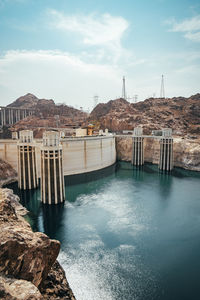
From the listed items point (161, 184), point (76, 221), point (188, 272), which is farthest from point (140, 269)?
point (161, 184)

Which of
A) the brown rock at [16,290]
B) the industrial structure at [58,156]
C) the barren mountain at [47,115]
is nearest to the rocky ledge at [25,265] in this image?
the brown rock at [16,290]

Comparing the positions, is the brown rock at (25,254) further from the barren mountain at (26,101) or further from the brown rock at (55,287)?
the barren mountain at (26,101)

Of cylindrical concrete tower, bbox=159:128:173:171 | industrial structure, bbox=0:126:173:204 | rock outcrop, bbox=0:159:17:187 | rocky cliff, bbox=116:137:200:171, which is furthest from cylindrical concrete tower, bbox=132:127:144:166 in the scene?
rock outcrop, bbox=0:159:17:187

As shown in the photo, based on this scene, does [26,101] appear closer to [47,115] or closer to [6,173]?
[47,115]

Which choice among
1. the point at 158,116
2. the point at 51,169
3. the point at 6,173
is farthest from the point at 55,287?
the point at 158,116

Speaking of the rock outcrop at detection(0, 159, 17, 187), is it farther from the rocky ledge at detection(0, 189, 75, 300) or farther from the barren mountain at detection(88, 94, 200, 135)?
the barren mountain at detection(88, 94, 200, 135)
